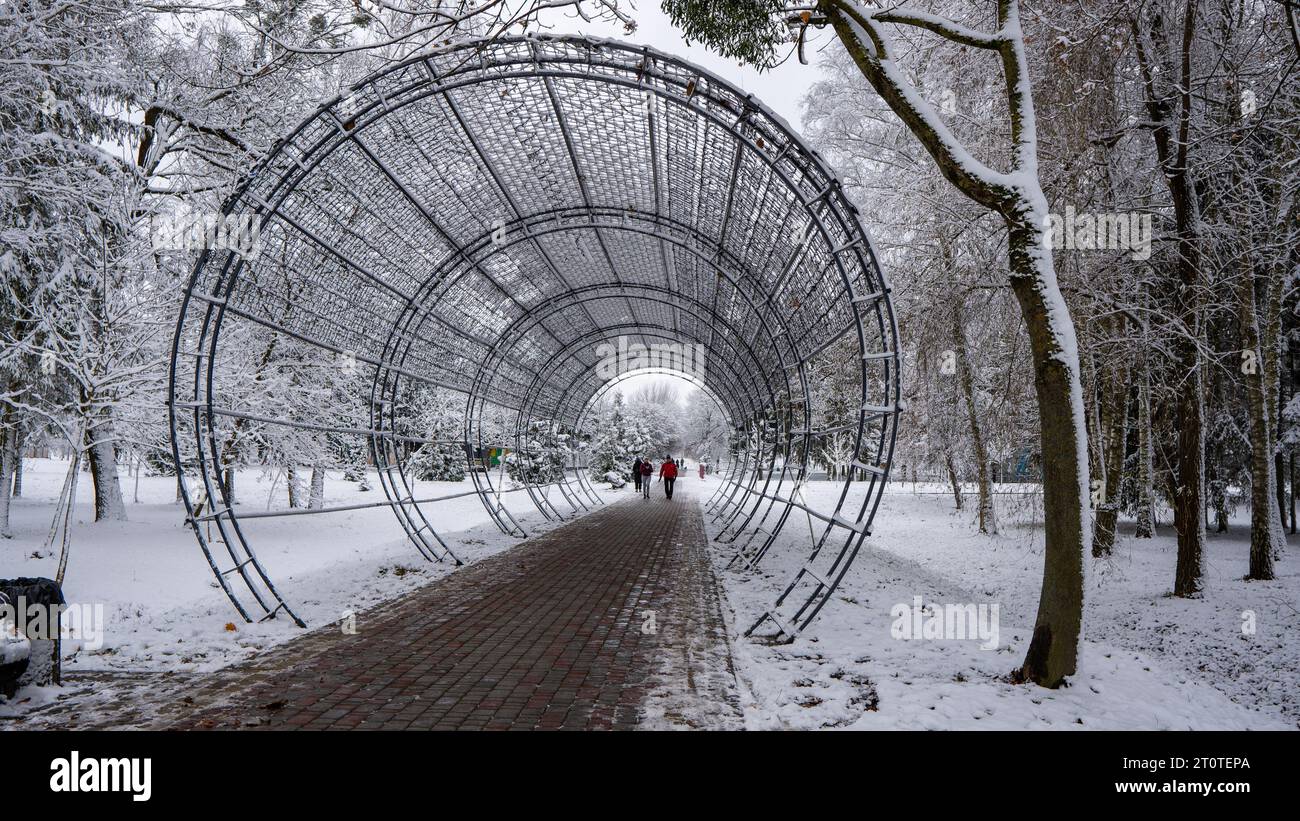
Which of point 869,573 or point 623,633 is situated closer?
point 623,633

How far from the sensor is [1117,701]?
4812 mm

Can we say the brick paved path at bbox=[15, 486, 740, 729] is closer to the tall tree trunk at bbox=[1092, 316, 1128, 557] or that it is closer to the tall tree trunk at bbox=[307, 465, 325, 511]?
the tall tree trunk at bbox=[1092, 316, 1128, 557]

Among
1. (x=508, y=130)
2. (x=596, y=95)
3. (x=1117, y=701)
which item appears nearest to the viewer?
(x=1117, y=701)

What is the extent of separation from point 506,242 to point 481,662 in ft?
23.5

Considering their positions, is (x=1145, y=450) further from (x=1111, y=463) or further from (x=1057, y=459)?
(x=1057, y=459)

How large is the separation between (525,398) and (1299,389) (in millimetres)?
18210

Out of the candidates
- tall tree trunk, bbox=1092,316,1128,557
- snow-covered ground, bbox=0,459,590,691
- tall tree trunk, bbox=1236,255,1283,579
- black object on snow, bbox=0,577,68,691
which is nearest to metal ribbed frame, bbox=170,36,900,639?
snow-covered ground, bbox=0,459,590,691

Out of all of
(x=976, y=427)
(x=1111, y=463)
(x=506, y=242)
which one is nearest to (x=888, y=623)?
(x=1111, y=463)

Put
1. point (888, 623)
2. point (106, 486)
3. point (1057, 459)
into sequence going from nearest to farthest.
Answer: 1. point (1057, 459)
2. point (888, 623)
3. point (106, 486)

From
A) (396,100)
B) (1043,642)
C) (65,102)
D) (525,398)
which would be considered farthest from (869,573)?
(65,102)

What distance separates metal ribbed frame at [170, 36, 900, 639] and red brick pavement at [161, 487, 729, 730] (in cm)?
146

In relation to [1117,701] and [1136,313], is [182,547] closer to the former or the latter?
[1117,701]

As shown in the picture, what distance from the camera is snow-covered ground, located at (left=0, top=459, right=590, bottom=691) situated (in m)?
6.12

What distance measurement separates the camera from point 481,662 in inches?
228
